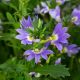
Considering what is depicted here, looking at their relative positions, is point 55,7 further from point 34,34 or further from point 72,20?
point 34,34

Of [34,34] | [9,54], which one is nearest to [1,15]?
[9,54]

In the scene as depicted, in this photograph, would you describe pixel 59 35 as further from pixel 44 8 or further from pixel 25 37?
pixel 44 8

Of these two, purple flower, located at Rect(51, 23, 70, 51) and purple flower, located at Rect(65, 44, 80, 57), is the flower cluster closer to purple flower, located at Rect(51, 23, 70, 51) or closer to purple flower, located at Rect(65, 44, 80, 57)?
purple flower, located at Rect(51, 23, 70, 51)

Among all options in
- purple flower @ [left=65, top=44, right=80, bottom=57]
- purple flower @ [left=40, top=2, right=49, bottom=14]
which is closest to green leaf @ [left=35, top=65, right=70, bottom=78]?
purple flower @ [left=65, top=44, right=80, bottom=57]

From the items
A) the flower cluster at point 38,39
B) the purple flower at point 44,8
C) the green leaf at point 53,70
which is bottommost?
the green leaf at point 53,70

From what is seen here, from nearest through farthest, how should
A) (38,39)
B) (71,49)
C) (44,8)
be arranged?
(38,39) → (71,49) → (44,8)

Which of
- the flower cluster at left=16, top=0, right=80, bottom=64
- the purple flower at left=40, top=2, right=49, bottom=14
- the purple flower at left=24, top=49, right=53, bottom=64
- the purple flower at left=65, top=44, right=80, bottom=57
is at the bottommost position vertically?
the purple flower at left=65, top=44, right=80, bottom=57

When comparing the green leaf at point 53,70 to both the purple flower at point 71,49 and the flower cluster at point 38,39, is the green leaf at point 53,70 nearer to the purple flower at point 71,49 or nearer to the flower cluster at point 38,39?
the flower cluster at point 38,39

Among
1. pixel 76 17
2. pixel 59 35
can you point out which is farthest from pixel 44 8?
pixel 59 35

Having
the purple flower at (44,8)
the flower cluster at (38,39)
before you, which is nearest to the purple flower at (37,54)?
the flower cluster at (38,39)
